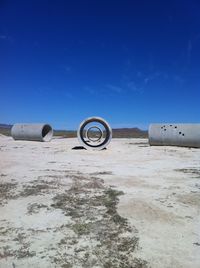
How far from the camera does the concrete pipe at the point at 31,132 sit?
87.5 feet

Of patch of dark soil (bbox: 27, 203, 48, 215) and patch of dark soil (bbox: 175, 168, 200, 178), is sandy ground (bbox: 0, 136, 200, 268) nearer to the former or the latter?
patch of dark soil (bbox: 27, 203, 48, 215)

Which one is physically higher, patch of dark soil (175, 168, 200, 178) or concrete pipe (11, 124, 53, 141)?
concrete pipe (11, 124, 53, 141)

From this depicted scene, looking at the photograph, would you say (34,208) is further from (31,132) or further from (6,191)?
(31,132)

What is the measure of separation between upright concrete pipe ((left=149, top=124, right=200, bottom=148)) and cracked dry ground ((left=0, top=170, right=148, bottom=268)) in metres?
13.3

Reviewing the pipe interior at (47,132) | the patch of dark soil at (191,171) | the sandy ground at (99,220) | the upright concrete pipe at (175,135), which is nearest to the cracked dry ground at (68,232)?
the sandy ground at (99,220)

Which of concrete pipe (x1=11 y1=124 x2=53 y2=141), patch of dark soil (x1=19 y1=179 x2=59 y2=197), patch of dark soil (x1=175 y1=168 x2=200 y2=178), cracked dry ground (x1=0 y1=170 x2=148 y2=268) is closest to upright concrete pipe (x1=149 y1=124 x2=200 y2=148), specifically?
patch of dark soil (x1=175 y1=168 x2=200 y2=178)

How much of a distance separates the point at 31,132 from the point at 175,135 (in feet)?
38.8

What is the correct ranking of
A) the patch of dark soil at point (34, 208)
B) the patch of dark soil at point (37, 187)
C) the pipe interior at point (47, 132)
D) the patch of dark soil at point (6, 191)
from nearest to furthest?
1. the patch of dark soil at point (34, 208)
2. the patch of dark soil at point (6, 191)
3. the patch of dark soil at point (37, 187)
4. the pipe interior at point (47, 132)

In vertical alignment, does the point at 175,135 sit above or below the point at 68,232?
above

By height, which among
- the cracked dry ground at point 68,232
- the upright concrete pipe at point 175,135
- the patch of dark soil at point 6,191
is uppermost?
the upright concrete pipe at point 175,135

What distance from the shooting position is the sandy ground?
4215mm

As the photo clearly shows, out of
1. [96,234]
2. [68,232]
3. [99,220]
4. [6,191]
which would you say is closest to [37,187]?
[6,191]

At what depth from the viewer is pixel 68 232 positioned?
198 inches

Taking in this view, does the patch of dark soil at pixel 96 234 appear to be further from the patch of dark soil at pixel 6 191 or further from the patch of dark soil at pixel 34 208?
the patch of dark soil at pixel 6 191
